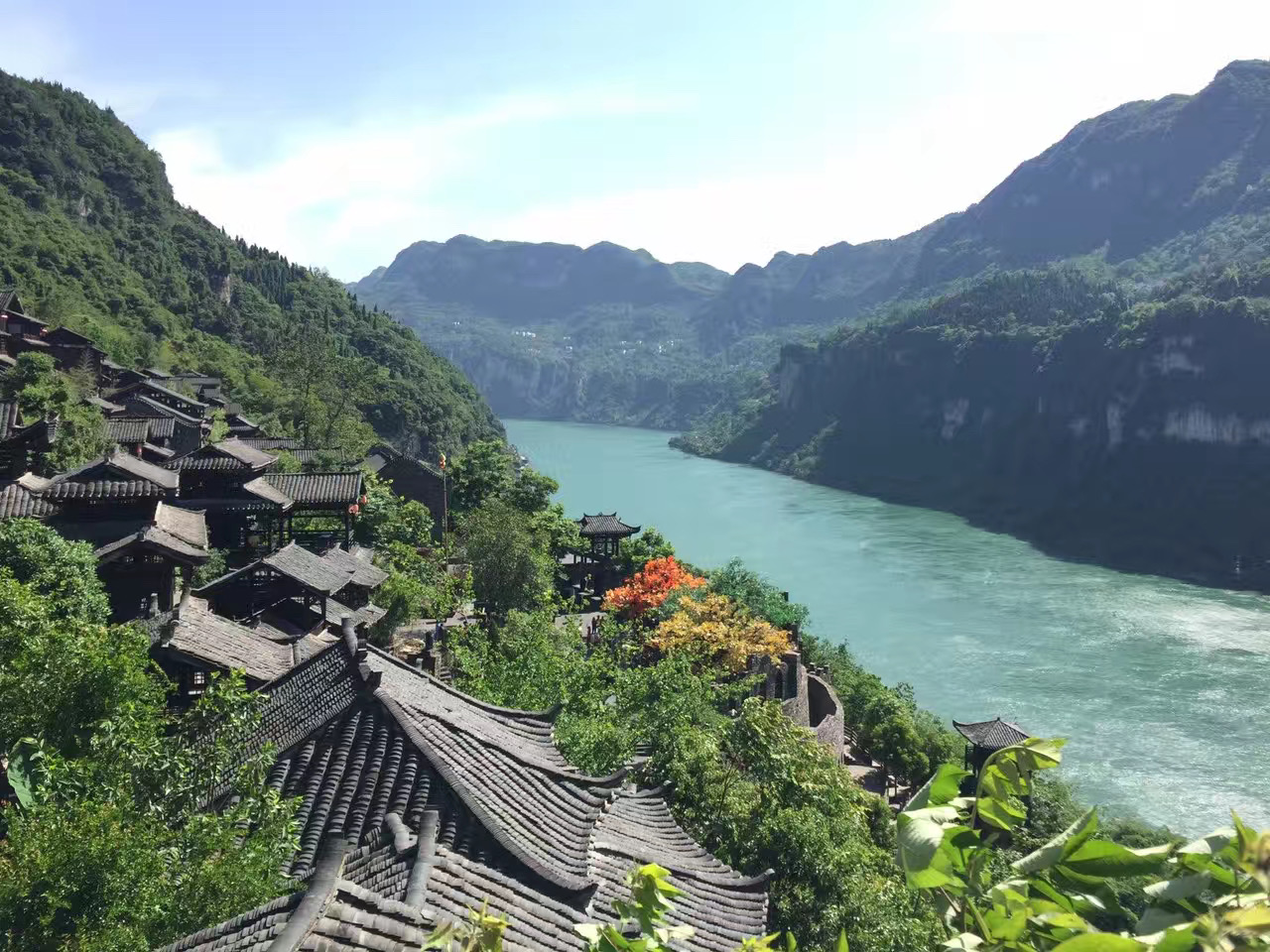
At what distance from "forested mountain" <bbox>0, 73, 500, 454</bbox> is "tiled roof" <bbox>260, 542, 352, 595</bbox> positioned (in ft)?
114

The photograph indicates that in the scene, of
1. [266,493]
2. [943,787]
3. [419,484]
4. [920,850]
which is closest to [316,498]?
[266,493]

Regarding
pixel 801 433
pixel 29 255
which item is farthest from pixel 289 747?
pixel 801 433

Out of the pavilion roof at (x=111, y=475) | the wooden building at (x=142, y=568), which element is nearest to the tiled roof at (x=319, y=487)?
the pavilion roof at (x=111, y=475)

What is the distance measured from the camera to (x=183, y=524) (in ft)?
76.9

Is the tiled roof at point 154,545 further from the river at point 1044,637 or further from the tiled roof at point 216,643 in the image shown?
the river at point 1044,637

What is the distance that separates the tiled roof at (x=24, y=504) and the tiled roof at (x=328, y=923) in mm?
19465

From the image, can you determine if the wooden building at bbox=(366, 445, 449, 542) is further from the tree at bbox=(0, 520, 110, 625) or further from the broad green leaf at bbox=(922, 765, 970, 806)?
the broad green leaf at bbox=(922, 765, 970, 806)

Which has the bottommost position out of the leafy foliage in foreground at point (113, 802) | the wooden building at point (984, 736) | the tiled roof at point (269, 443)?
→ the wooden building at point (984, 736)

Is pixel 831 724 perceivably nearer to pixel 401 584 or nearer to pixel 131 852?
pixel 401 584

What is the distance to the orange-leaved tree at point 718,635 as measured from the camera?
92.3 feet

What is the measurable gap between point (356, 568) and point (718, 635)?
10572mm

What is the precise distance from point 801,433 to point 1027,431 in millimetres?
37211

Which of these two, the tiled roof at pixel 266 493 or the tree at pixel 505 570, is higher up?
the tiled roof at pixel 266 493

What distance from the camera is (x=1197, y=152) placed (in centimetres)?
18525
